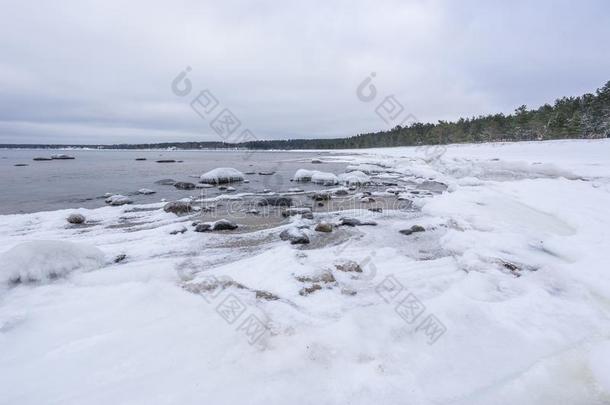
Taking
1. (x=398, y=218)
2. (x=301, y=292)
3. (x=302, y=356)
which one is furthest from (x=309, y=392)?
(x=398, y=218)

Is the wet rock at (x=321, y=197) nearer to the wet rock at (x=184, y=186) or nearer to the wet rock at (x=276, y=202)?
the wet rock at (x=276, y=202)

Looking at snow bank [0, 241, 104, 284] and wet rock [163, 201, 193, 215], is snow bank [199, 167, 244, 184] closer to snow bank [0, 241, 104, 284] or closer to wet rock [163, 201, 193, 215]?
wet rock [163, 201, 193, 215]

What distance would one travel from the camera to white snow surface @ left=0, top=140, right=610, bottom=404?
2873 millimetres

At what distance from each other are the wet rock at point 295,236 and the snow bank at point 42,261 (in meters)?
3.97

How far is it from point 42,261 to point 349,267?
17.0 feet

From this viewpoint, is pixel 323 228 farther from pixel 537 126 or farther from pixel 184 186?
pixel 537 126

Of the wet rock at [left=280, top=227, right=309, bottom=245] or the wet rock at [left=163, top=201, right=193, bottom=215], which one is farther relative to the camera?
the wet rock at [left=163, top=201, right=193, bottom=215]

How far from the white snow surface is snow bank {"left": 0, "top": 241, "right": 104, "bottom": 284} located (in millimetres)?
33

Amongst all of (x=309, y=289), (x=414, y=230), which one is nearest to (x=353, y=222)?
(x=414, y=230)

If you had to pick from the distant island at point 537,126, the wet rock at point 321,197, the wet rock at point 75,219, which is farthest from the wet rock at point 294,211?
the distant island at point 537,126

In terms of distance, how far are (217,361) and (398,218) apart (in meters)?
8.00

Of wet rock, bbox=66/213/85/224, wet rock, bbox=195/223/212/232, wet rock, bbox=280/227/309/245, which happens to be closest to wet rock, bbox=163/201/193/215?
wet rock, bbox=66/213/85/224

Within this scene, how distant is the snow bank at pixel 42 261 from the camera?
4.80 m

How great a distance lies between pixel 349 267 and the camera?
5.71m
